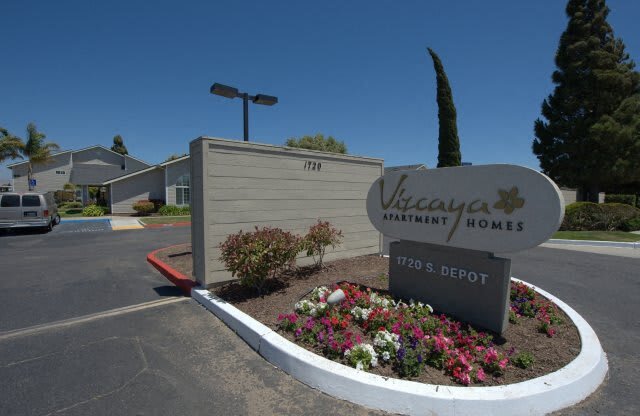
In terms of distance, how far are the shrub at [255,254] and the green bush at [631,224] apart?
18.7 meters

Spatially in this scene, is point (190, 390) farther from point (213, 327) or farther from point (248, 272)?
point (248, 272)

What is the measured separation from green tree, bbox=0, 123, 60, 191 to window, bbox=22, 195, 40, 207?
1960 centimetres

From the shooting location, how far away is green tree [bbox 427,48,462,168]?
16344mm

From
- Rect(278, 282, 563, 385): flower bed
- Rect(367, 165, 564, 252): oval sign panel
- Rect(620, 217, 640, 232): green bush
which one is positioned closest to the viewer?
Rect(278, 282, 563, 385): flower bed

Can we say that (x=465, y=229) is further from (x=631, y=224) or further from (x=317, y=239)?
(x=631, y=224)

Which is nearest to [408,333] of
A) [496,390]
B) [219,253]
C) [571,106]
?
[496,390]

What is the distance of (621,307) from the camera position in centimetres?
529

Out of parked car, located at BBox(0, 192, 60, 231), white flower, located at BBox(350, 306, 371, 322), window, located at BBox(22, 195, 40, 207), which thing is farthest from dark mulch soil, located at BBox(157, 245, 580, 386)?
window, located at BBox(22, 195, 40, 207)

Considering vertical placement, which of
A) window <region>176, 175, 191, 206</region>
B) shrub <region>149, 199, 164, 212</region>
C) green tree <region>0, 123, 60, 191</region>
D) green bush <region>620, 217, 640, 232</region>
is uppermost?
green tree <region>0, 123, 60, 191</region>

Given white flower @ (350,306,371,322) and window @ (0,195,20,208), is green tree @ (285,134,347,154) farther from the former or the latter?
white flower @ (350,306,371,322)

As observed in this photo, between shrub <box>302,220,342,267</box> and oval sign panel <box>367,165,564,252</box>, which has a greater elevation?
oval sign panel <box>367,165,564,252</box>

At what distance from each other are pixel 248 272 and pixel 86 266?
5.55 m

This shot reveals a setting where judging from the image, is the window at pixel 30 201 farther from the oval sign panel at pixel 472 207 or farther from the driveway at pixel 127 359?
the oval sign panel at pixel 472 207

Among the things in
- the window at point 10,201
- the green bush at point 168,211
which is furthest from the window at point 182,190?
the window at point 10,201
